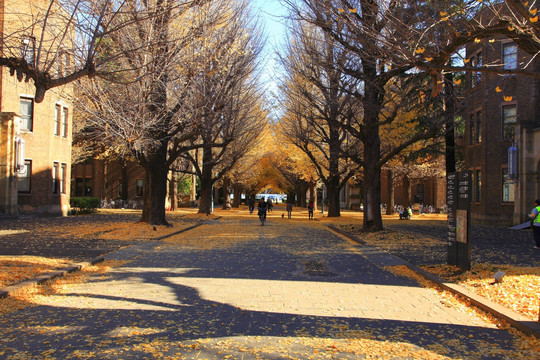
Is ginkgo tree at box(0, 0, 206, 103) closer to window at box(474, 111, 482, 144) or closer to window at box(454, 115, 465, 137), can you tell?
window at box(454, 115, 465, 137)

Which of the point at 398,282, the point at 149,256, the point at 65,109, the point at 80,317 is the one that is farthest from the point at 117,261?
Answer: the point at 65,109

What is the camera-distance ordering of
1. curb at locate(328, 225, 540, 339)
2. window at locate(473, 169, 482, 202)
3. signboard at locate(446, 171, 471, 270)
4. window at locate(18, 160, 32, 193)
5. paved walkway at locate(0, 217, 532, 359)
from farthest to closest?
window at locate(473, 169, 482, 202) < window at locate(18, 160, 32, 193) < signboard at locate(446, 171, 471, 270) < curb at locate(328, 225, 540, 339) < paved walkway at locate(0, 217, 532, 359)

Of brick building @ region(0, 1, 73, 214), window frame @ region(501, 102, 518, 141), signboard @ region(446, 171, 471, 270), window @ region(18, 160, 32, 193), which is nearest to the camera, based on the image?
signboard @ region(446, 171, 471, 270)

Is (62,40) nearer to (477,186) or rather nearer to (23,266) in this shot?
(23,266)

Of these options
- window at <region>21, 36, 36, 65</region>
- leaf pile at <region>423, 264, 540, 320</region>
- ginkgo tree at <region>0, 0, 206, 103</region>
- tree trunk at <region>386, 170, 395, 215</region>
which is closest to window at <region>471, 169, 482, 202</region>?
tree trunk at <region>386, 170, 395, 215</region>

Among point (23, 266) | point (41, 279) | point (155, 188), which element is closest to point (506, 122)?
point (155, 188)

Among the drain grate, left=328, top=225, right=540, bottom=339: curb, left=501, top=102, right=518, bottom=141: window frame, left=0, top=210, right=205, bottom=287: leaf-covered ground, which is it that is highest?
left=501, top=102, right=518, bottom=141: window frame

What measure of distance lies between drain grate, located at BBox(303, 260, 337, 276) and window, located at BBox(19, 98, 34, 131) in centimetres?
2255

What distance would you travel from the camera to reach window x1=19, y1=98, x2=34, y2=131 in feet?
92.9

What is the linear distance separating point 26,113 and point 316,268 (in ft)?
77.2

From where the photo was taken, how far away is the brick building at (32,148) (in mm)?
25672

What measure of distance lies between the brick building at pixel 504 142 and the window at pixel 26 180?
82.1ft

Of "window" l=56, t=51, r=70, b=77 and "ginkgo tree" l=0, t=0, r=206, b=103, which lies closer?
"ginkgo tree" l=0, t=0, r=206, b=103

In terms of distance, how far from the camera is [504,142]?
2781 centimetres
